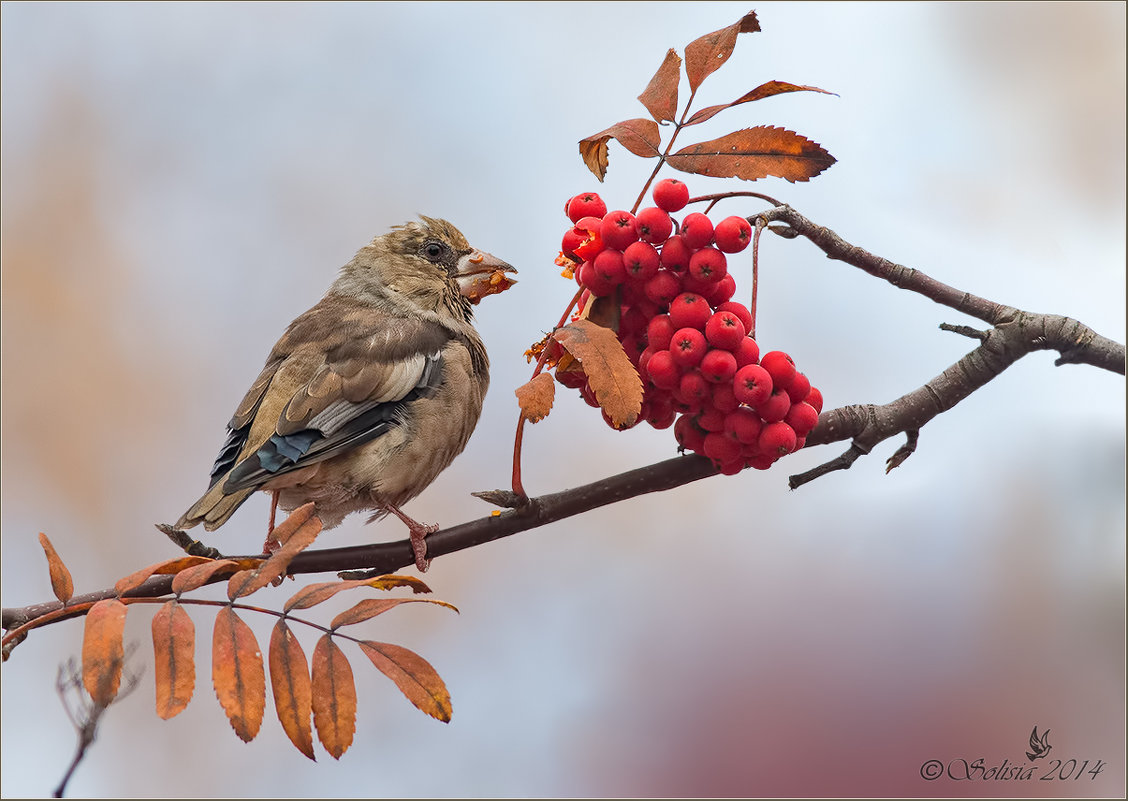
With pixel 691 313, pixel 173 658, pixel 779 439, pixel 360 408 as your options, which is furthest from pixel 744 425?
pixel 360 408

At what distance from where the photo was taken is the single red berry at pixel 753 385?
1392mm

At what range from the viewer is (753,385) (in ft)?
4.57

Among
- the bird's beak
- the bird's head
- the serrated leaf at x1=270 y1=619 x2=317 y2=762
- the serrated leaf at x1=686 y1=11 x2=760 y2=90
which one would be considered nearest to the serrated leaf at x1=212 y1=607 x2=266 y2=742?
the serrated leaf at x1=270 y1=619 x2=317 y2=762

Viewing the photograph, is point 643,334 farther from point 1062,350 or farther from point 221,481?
point 221,481

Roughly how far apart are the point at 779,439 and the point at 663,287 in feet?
0.89

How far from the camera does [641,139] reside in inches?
59.6

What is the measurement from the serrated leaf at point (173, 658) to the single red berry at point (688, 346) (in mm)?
731

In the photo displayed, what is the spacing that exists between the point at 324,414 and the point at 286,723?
1002 mm

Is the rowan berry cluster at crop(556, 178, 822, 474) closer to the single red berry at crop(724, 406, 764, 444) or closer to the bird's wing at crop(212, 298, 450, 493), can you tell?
the single red berry at crop(724, 406, 764, 444)

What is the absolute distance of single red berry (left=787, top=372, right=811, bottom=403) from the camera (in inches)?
56.9

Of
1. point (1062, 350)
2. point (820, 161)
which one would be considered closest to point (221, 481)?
point (820, 161)

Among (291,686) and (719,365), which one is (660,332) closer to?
(719,365)

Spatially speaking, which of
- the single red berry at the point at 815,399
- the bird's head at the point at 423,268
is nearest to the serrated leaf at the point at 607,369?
the single red berry at the point at 815,399

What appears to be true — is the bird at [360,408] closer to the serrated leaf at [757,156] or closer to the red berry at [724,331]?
the red berry at [724,331]
